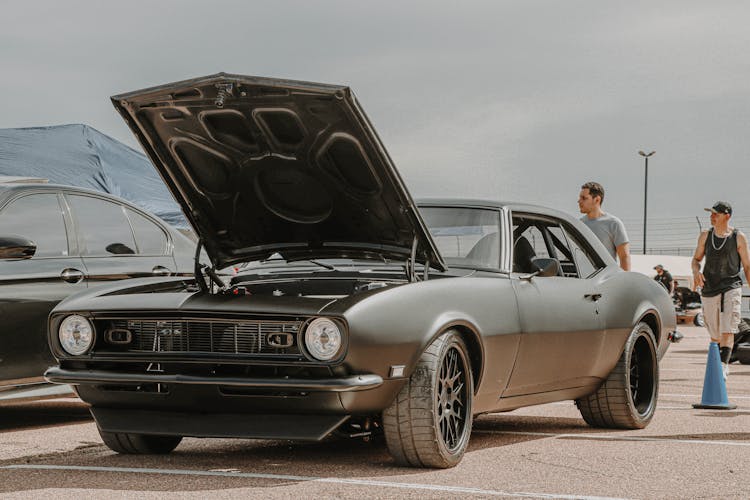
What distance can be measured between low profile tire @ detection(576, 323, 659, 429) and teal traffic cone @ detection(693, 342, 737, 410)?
1.24 meters

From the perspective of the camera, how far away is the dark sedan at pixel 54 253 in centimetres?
755

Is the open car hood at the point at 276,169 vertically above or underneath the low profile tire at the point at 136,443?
above

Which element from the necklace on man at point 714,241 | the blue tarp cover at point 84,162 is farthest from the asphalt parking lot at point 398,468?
the blue tarp cover at point 84,162

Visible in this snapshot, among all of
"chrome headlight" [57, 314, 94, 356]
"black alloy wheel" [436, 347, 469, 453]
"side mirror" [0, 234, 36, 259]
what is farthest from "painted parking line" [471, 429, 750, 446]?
"side mirror" [0, 234, 36, 259]

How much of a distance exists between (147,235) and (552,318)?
10.7 feet

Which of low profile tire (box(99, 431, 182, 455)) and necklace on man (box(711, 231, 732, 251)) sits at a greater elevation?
necklace on man (box(711, 231, 732, 251))

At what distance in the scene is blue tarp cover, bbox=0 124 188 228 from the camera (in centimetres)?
2241

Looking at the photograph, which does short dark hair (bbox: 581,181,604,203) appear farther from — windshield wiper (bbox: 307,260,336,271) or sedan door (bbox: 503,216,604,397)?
windshield wiper (bbox: 307,260,336,271)

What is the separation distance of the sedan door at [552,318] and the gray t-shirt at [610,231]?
261cm

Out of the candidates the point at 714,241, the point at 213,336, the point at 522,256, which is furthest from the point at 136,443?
the point at 714,241

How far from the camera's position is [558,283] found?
7371 millimetres

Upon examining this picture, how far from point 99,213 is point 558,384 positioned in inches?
136

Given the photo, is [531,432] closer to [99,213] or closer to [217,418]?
[217,418]

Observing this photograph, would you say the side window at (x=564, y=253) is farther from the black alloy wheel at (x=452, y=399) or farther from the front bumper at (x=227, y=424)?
the front bumper at (x=227, y=424)
